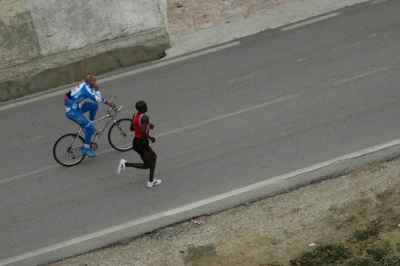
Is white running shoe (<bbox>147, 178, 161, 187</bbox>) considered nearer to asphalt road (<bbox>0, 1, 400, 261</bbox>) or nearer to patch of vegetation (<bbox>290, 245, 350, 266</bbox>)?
asphalt road (<bbox>0, 1, 400, 261</bbox>)

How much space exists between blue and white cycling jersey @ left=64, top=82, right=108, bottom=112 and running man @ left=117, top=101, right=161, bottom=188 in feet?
4.25

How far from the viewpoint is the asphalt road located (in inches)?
452

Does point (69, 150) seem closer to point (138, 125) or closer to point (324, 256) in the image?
point (138, 125)

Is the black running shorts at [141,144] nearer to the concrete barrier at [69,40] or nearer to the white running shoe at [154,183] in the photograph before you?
the white running shoe at [154,183]

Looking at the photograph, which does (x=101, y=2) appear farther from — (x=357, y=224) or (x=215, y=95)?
(x=357, y=224)

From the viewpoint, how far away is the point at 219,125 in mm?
13273

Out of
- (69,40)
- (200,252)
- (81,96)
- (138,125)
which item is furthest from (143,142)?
(69,40)

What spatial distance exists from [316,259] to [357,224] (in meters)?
1.03

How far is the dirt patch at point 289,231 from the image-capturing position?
9.40 meters

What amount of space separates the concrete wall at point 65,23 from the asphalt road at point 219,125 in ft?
5.00

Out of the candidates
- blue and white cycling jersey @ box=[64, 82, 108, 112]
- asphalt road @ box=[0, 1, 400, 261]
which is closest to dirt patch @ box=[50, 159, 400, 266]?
asphalt road @ box=[0, 1, 400, 261]

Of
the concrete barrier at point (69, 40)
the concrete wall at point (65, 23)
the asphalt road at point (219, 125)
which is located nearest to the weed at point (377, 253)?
the asphalt road at point (219, 125)

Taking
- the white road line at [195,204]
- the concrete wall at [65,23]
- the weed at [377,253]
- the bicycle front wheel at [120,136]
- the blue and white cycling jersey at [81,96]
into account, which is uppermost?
the concrete wall at [65,23]

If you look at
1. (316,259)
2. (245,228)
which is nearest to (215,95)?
(245,228)
